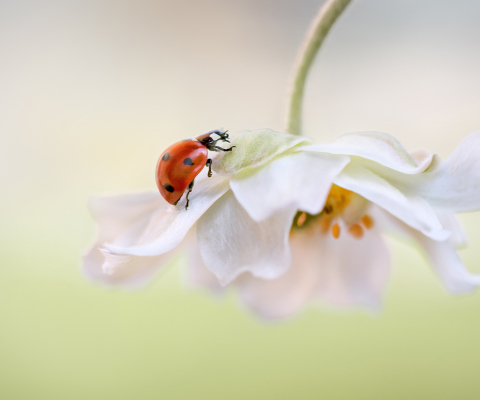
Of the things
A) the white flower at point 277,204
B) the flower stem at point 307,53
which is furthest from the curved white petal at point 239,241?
the flower stem at point 307,53

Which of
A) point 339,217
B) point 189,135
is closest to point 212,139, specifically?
point 339,217

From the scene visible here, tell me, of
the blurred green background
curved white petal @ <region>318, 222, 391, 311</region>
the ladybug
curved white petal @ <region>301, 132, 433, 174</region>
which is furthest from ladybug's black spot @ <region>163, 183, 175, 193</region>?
the blurred green background

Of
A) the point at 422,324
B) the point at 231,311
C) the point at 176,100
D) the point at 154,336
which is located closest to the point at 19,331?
the point at 154,336

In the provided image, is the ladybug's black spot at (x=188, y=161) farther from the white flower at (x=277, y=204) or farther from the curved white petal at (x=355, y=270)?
the curved white petal at (x=355, y=270)

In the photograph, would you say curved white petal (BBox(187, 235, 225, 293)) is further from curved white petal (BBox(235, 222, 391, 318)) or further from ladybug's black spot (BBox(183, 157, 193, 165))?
ladybug's black spot (BBox(183, 157, 193, 165))

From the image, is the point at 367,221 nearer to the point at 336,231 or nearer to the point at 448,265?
the point at 336,231

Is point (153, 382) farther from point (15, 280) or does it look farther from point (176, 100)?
point (176, 100)
